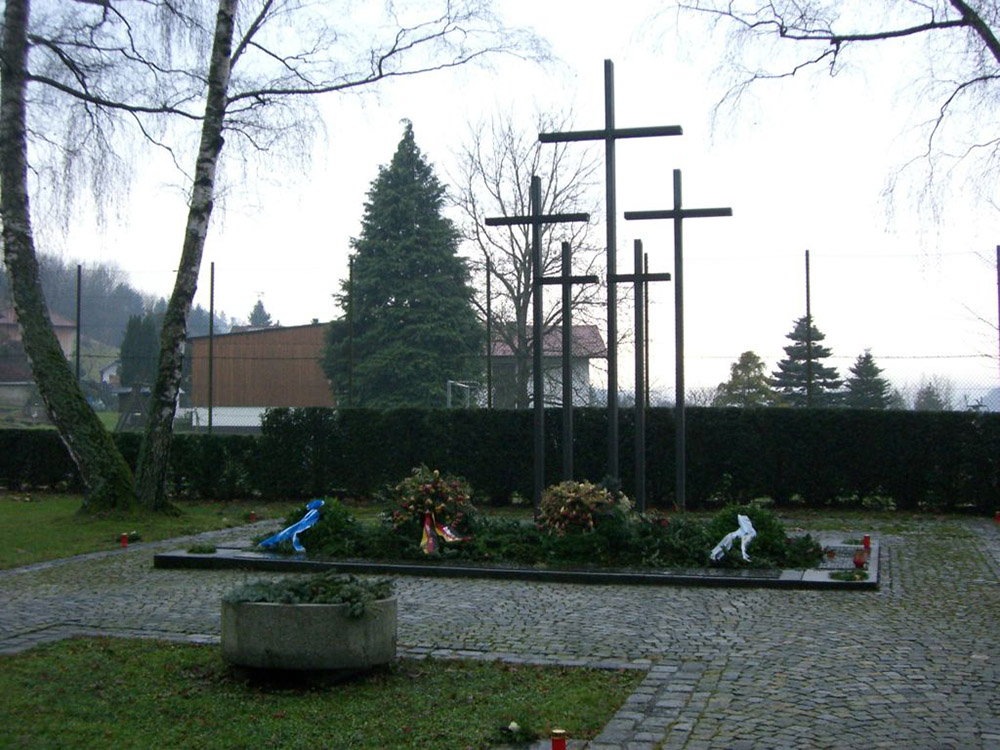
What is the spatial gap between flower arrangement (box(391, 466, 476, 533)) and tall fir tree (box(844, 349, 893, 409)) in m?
13.3

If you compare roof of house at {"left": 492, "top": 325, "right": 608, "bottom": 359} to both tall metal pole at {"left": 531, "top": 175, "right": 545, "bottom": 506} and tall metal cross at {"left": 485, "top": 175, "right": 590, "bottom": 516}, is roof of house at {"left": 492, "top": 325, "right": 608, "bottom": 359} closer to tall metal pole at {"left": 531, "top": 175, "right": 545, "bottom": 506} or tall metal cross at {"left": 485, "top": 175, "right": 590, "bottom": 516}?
tall metal cross at {"left": 485, "top": 175, "right": 590, "bottom": 516}

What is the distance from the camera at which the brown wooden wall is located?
1693 inches

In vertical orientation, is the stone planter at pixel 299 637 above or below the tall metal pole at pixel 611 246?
below

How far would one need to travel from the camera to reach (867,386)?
23844 mm

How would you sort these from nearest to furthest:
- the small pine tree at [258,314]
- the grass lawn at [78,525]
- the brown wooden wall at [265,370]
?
the grass lawn at [78,525] < the brown wooden wall at [265,370] < the small pine tree at [258,314]

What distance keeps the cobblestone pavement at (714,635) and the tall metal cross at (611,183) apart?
3.89 meters

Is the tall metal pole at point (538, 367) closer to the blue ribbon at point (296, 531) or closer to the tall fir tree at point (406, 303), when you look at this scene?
the blue ribbon at point (296, 531)

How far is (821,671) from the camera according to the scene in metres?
6.97

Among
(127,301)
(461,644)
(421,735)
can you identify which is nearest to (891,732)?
(421,735)

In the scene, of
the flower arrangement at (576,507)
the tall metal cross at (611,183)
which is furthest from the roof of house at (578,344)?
the flower arrangement at (576,507)

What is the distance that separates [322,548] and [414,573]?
154 centimetres

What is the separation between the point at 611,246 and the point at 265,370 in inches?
1244

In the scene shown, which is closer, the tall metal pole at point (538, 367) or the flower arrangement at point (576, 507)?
the flower arrangement at point (576, 507)

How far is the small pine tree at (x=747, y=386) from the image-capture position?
24.7m
